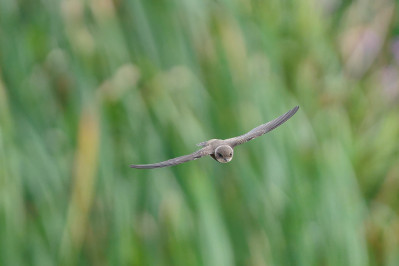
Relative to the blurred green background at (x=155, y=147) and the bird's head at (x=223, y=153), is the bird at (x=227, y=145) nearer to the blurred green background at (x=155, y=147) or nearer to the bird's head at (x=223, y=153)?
the bird's head at (x=223, y=153)

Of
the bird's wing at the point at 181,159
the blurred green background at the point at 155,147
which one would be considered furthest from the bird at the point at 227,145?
the blurred green background at the point at 155,147

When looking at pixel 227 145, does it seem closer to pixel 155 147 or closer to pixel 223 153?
pixel 223 153

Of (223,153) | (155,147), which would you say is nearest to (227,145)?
(223,153)

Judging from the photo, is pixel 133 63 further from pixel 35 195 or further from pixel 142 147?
pixel 35 195

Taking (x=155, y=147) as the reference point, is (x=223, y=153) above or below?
below

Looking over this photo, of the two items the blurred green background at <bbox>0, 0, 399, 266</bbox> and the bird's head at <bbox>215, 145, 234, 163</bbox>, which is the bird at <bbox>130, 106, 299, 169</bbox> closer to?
the bird's head at <bbox>215, 145, 234, 163</bbox>
